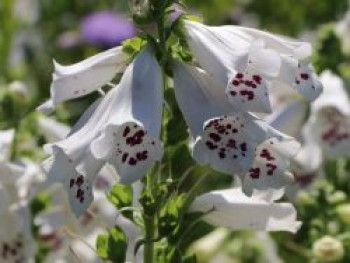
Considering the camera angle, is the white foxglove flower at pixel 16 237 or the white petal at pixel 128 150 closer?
the white petal at pixel 128 150

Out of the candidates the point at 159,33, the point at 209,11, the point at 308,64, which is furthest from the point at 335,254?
the point at 209,11

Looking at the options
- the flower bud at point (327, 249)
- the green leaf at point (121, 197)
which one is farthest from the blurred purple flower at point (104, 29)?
the green leaf at point (121, 197)

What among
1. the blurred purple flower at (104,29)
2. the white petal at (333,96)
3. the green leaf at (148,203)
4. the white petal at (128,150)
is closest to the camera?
the white petal at (128,150)

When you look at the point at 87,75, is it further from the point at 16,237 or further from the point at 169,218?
the point at 16,237

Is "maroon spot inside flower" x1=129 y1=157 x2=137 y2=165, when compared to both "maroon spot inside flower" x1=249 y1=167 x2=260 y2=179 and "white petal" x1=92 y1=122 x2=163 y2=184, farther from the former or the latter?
"maroon spot inside flower" x1=249 y1=167 x2=260 y2=179

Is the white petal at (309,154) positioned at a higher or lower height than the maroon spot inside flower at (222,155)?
lower

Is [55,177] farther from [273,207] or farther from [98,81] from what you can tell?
[273,207]

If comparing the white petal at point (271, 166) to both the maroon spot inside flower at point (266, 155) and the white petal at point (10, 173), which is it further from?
the white petal at point (10, 173)

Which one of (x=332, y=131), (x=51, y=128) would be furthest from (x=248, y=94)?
(x=332, y=131)
